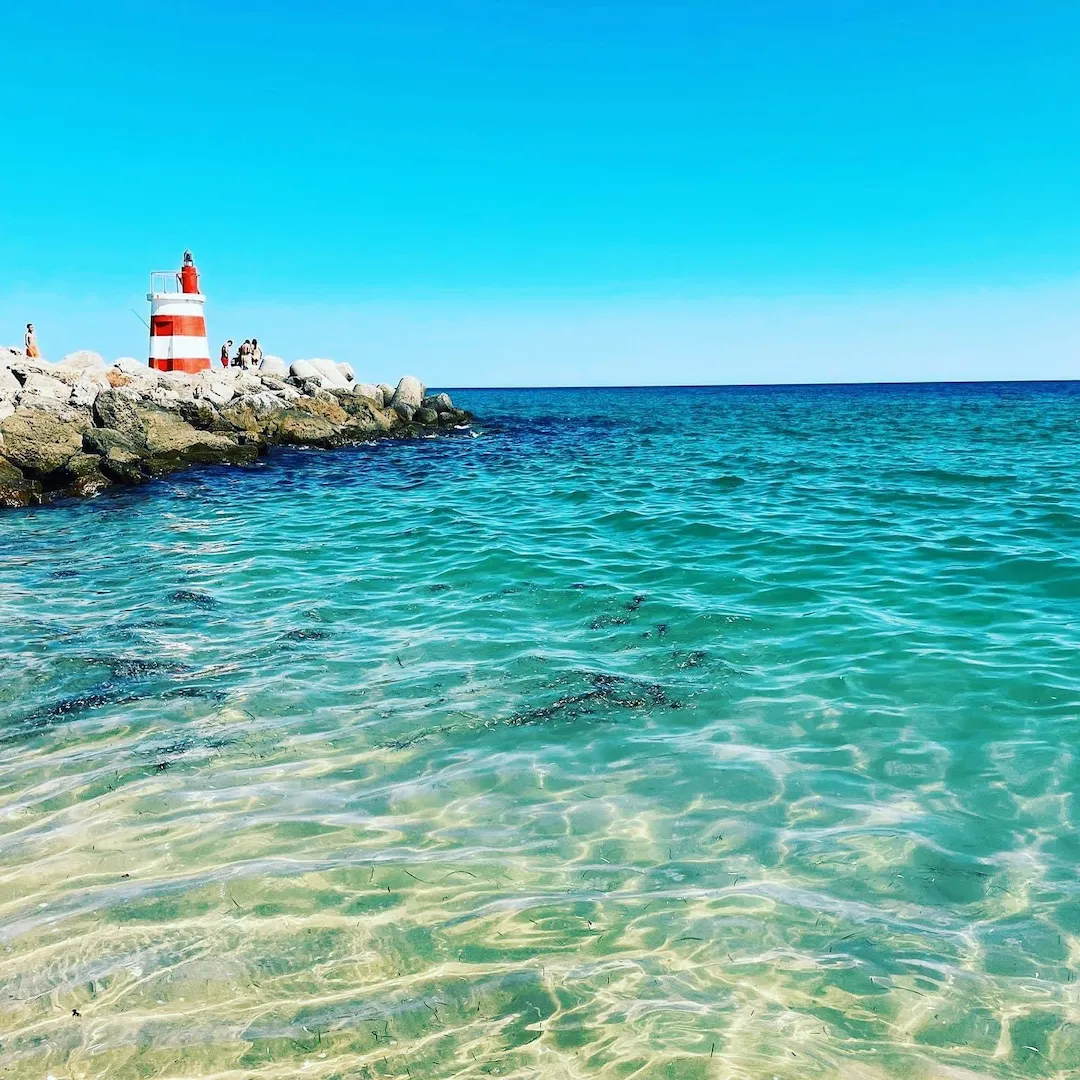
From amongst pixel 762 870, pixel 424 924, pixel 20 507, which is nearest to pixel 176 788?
pixel 424 924

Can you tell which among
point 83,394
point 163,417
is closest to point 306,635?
point 163,417

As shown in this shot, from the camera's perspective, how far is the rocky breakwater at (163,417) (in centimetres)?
1892

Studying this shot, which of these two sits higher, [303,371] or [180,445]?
[303,371]

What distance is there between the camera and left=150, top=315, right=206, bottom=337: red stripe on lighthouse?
35875 mm

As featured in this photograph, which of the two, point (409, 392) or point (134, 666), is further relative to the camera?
point (409, 392)

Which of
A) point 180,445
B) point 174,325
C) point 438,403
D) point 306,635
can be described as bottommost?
point 306,635

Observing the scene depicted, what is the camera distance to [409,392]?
3897 centimetres

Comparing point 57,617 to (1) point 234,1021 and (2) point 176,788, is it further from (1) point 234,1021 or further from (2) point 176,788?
(1) point 234,1021

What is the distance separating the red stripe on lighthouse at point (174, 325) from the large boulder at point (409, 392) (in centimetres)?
893

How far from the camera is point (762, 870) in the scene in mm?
4578

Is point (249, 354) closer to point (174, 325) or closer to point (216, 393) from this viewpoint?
point (174, 325)

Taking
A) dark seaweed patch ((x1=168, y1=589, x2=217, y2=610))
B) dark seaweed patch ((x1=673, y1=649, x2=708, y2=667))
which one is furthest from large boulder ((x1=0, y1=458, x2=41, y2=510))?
dark seaweed patch ((x1=673, y1=649, x2=708, y2=667))

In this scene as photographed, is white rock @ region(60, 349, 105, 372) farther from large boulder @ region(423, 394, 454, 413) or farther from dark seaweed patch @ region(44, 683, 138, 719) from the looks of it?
dark seaweed patch @ region(44, 683, 138, 719)

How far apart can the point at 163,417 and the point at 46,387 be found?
16.5 ft
